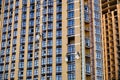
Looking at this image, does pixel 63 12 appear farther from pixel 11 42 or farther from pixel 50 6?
pixel 11 42

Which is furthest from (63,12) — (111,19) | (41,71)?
(111,19)

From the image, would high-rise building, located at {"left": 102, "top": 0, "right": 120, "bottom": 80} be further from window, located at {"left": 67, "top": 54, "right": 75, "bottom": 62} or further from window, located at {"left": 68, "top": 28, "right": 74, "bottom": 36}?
window, located at {"left": 67, "top": 54, "right": 75, "bottom": 62}

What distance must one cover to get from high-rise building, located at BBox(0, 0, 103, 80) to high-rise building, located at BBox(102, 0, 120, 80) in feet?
87.1

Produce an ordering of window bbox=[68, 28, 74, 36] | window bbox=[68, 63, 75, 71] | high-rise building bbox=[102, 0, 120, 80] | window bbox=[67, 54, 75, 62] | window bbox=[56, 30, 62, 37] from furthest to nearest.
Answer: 1. high-rise building bbox=[102, 0, 120, 80]
2. window bbox=[56, 30, 62, 37]
3. window bbox=[68, 28, 74, 36]
4. window bbox=[67, 54, 75, 62]
5. window bbox=[68, 63, 75, 71]

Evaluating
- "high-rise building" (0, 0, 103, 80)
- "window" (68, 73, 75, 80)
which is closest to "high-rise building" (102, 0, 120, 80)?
"high-rise building" (0, 0, 103, 80)

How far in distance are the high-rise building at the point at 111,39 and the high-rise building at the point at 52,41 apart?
26.5 m

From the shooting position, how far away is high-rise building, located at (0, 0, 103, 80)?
49.5 meters

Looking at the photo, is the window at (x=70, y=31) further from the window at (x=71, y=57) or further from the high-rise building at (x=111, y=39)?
the high-rise building at (x=111, y=39)

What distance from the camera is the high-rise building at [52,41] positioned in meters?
49.5

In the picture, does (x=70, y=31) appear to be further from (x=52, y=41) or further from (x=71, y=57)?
(x=71, y=57)

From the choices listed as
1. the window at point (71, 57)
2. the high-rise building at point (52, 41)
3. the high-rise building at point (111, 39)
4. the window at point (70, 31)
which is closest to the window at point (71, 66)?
the high-rise building at point (52, 41)

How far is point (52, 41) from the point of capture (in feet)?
172

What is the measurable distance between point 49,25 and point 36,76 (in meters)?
9.08

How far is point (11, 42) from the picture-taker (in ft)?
185
